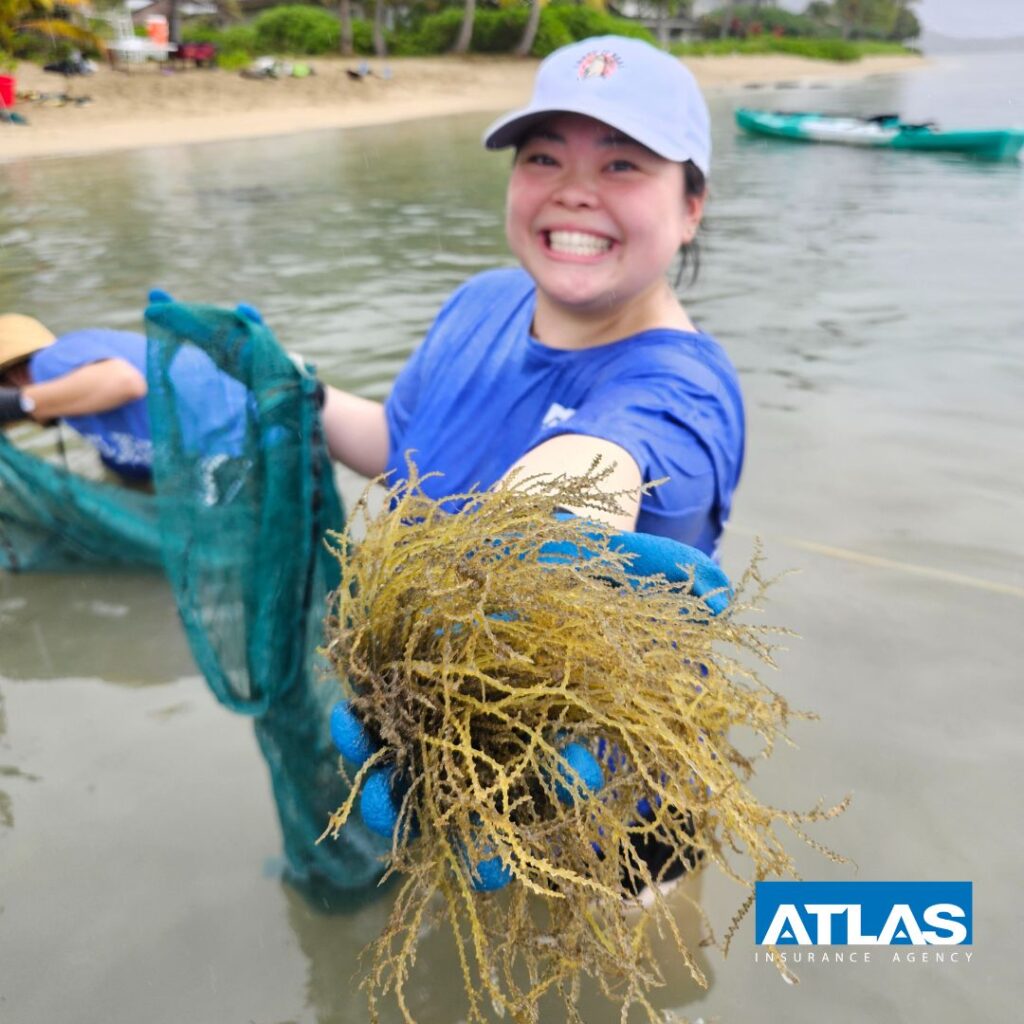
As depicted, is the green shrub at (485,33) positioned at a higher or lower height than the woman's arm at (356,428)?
higher

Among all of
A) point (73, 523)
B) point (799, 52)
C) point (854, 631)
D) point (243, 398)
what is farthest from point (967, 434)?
point (799, 52)

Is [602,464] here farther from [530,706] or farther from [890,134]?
[890,134]

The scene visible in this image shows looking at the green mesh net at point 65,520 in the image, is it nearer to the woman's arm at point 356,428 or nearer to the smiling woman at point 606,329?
the woman's arm at point 356,428

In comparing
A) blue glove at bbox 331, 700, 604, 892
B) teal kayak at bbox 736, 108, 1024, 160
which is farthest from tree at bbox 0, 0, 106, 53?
blue glove at bbox 331, 700, 604, 892

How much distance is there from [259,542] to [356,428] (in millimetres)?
760

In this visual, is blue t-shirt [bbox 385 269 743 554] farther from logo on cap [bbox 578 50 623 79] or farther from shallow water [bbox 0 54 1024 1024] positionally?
shallow water [bbox 0 54 1024 1024]

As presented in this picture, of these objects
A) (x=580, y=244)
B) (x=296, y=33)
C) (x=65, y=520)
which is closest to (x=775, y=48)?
(x=296, y=33)

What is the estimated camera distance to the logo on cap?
6.67 ft

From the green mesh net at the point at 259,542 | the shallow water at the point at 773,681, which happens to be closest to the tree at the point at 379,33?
the shallow water at the point at 773,681

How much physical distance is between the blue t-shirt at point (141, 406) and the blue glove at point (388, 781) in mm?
1331

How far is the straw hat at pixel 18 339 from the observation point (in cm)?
387

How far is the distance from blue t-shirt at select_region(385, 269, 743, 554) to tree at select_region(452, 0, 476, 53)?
4318 cm

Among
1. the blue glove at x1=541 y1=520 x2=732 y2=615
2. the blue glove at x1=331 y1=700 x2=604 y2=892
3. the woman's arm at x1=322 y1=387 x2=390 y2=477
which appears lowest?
the woman's arm at x1=322 y1=387 x2=390 y2=477

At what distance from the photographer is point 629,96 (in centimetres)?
200
